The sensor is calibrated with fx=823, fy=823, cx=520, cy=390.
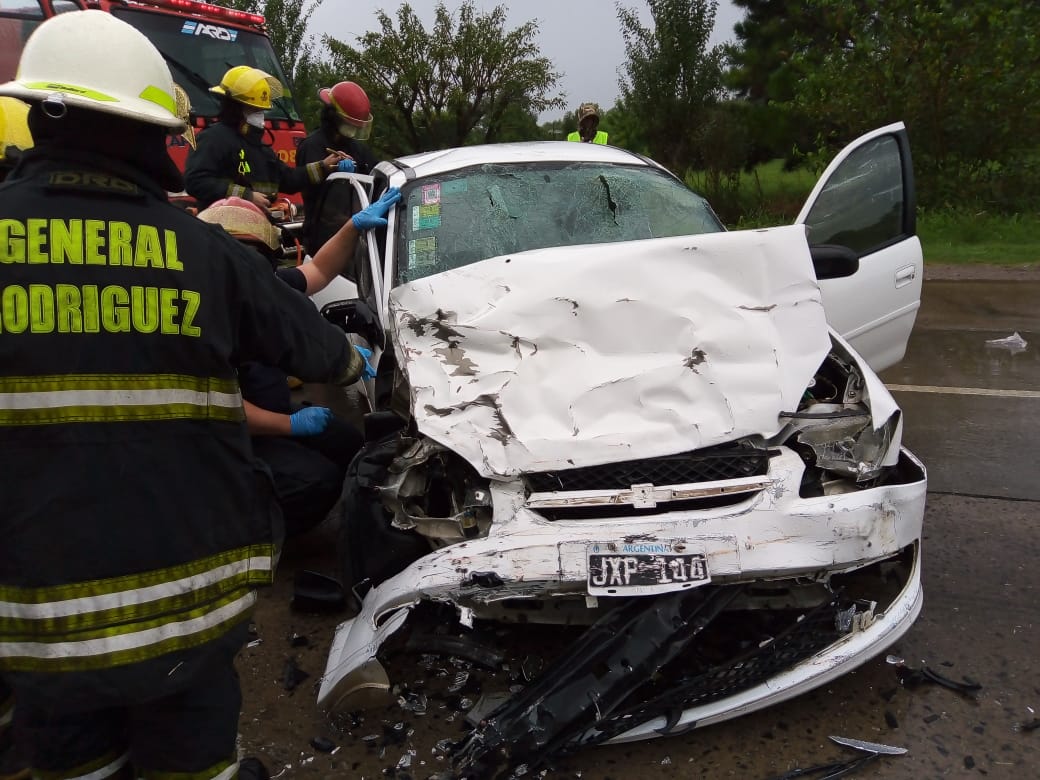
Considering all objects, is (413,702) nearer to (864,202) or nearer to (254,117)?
(864,202)

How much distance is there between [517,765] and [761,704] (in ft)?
2.17

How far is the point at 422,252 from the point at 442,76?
14389mm

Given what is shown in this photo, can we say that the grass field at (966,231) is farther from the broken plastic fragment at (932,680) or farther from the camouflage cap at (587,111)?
the broken plastic fragment at (932,680)


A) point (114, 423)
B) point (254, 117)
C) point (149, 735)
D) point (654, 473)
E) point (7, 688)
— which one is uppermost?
point (254, 117)

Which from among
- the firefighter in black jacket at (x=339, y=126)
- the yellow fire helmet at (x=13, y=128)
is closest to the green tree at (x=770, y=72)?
the firefighter in black jacket at (x=339, y=126)

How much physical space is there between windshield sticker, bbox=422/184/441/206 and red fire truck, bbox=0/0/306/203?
4.72 meters

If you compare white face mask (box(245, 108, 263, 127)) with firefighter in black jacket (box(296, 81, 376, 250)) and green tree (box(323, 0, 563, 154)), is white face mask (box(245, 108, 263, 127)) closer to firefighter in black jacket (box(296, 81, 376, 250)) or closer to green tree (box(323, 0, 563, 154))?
firefighter in black jacket (box(296, 81, 376, 250))

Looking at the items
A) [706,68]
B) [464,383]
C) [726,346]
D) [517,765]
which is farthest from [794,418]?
[706,68]

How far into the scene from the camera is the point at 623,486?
2.29 metres

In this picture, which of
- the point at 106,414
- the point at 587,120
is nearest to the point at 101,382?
the point at 106,414

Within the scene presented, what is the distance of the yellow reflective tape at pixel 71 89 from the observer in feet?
4.72

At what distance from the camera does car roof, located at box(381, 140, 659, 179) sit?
3754 millimetres

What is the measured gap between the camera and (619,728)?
214 cm

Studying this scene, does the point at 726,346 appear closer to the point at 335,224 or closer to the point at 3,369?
the point at 3,369
